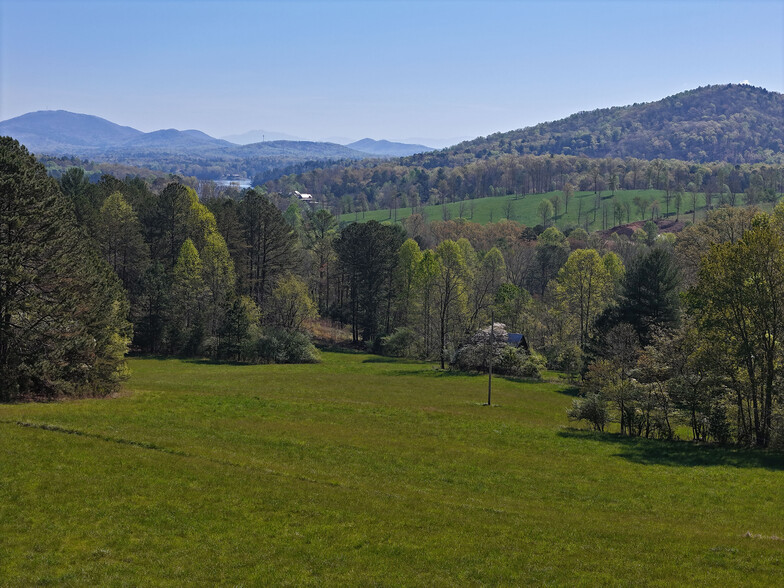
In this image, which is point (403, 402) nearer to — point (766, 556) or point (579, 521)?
point (579, 521)

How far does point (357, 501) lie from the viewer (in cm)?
2289

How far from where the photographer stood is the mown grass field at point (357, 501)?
1713cm

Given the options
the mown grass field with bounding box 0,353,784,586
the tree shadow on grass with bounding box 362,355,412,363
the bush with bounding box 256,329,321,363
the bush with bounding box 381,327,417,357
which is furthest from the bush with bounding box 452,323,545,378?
the mown grass field with bounding box 0,353,784,586

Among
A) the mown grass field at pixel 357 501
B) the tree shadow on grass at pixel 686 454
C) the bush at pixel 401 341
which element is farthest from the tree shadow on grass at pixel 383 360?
the tree shadow on grass at pixel 686 454

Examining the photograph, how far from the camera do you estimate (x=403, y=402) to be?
163 ft

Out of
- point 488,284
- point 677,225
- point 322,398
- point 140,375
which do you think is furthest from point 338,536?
point 677,225

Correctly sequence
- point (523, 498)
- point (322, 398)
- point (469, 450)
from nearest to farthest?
1. point (523, 498)
2. point (469, 450)
3. point (322, 398)

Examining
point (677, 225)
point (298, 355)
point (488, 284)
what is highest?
point (677, 225)

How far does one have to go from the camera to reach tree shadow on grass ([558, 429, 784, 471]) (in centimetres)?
3326

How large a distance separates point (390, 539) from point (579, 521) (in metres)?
7.71

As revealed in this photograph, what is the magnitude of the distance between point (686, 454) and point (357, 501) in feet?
73.8

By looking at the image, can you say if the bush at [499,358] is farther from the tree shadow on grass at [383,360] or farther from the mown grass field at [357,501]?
the mown grass field at [357,501]

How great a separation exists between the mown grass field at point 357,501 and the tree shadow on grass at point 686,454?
164 mm

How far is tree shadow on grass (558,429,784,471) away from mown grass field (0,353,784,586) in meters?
0.16
